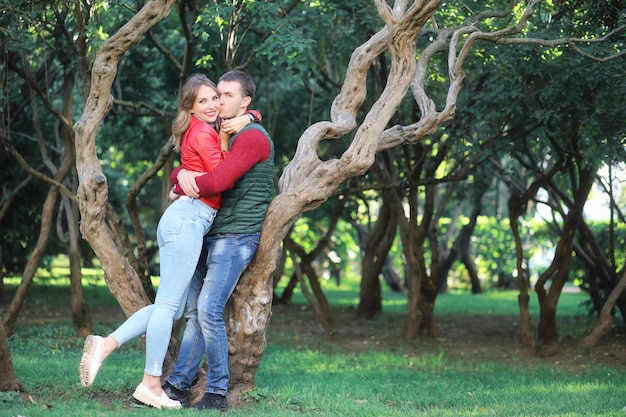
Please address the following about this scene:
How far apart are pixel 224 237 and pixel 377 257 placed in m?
8.23

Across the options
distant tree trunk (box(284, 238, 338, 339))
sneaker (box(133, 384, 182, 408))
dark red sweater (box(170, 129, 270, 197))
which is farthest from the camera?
distant tree trunk (box(284, 238, 338, 339))

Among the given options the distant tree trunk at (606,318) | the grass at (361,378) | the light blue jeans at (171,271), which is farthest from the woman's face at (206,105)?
the distant tree trunk at (606,318)

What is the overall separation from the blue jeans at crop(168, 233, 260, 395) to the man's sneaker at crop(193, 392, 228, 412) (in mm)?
31

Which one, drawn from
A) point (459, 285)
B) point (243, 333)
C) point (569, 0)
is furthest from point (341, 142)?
point (459, 285)

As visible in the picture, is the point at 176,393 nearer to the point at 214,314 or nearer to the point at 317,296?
the point at 214,314

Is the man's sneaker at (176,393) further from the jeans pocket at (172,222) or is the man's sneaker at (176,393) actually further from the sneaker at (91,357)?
the jeans pocket at (172,222)

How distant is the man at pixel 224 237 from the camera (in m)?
5.39

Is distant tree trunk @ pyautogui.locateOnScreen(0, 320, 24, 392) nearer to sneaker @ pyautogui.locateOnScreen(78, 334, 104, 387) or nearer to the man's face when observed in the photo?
sneaker @ pyautogui.locateOnScreen(78, 334, 104, 387)

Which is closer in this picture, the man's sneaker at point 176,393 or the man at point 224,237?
the man at point 224,237

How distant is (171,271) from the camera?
533 cm

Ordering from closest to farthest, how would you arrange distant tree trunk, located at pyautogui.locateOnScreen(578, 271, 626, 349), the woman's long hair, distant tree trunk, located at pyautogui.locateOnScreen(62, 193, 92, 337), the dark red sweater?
the dark red sweater → the woman's long hair → distant tree trunk, located at pyautogui.locateOnScreen(578, 271, 626, 349) → distant tree trunk, located at pyautogui.locateOnScreen(62, 193, 92, 337)

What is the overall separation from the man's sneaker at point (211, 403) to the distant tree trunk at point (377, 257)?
7.11m

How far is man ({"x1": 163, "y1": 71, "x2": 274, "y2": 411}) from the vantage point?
17.7ft

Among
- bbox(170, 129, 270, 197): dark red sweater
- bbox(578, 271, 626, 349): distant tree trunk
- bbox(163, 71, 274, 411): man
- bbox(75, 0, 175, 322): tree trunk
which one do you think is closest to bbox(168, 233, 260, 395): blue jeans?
bbox(163, 71, 274, 411): man
